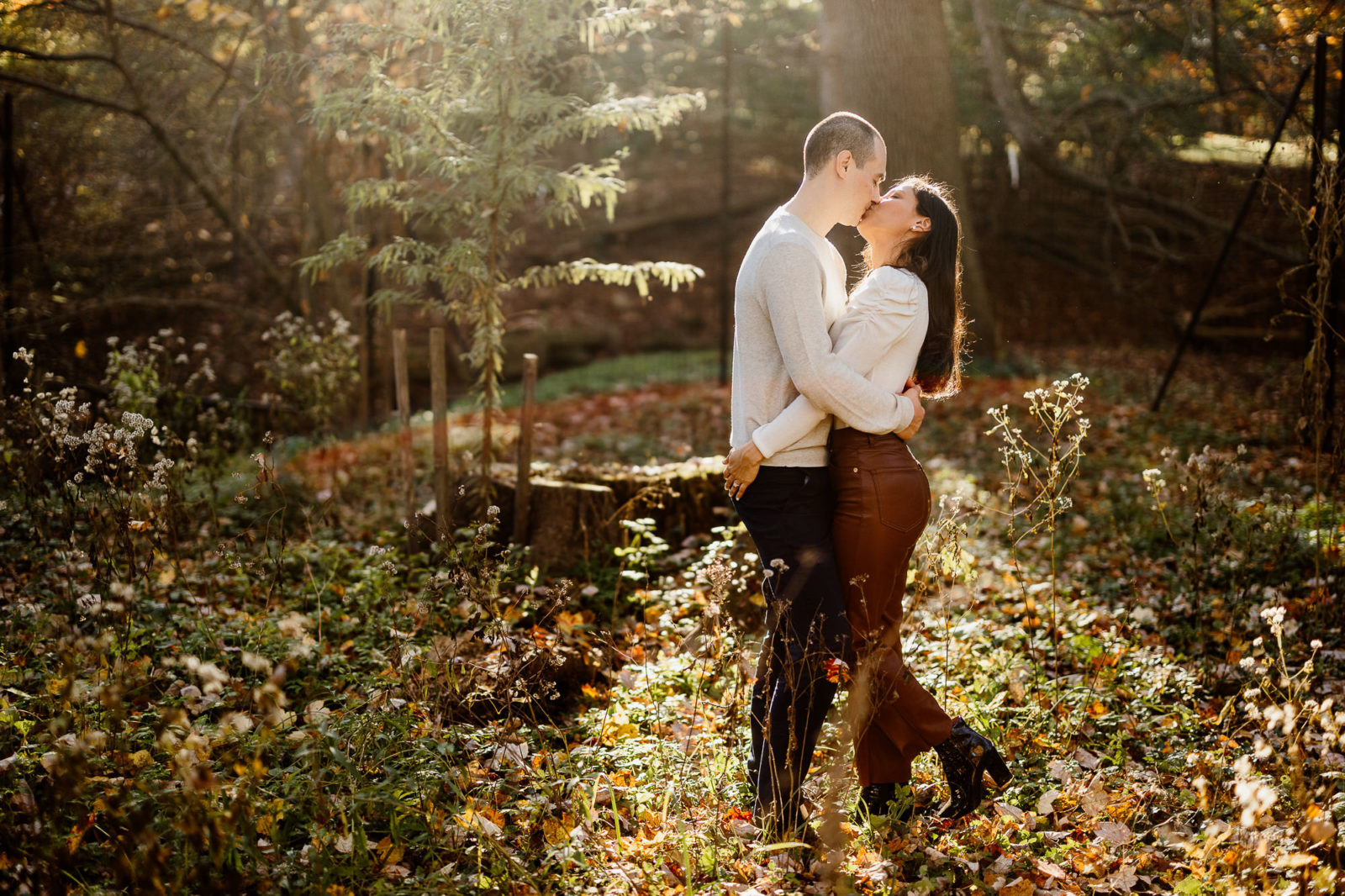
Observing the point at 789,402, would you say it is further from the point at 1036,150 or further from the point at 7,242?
the point at 1036,150

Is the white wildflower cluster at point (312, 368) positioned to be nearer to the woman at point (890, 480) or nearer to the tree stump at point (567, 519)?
the tree stump at point (567, 519)

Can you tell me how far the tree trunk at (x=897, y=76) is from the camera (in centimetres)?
956

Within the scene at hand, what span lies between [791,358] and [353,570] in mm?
2851

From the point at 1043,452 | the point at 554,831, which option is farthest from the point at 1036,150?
the point at 554,831

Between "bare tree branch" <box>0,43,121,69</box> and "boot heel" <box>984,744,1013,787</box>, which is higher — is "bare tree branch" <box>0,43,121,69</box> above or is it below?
above

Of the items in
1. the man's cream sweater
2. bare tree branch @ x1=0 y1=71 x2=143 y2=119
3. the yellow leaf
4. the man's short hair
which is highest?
bare tree branch @ x1=0 y1=71 x2=143 y2=119

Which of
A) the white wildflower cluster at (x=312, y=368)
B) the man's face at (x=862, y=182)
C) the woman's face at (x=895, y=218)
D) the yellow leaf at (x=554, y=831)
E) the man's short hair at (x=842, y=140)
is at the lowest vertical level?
the yellow leaf at (x=554, y=831)

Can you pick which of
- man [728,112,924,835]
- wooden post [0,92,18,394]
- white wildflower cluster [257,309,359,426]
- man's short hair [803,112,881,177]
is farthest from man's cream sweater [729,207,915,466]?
wooden post [0,92,18,394]

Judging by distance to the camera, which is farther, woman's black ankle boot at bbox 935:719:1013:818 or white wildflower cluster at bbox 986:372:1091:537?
white wildflower cluster at bbox 986:372:1091:537

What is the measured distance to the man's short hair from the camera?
2.78m

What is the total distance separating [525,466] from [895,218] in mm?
2646

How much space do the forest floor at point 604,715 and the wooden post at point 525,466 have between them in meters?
0.31

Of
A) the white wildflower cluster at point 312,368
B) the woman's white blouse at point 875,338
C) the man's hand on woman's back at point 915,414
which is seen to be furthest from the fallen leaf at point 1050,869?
the white wildflower cluster at point 312,368

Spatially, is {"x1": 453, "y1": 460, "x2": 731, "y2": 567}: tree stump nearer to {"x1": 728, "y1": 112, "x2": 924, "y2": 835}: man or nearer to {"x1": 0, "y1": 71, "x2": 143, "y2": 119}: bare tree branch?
{"x1": 728, "y1": 112, "x2": 924, "y2": 835}: man
